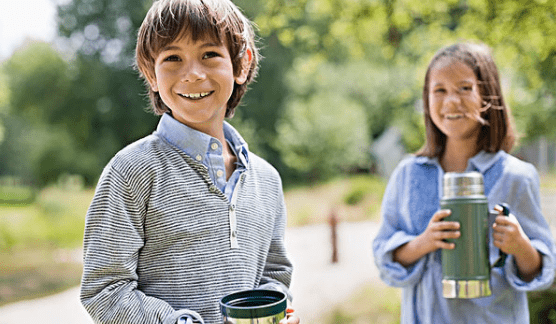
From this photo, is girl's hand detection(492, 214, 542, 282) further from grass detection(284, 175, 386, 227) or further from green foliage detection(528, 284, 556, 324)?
grass detection(284, 175, 386, 227)

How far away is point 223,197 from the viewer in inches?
43.9

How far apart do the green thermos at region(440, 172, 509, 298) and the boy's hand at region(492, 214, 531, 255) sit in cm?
7

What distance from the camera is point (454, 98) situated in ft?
4.96

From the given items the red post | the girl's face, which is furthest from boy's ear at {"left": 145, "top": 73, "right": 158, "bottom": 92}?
the red post

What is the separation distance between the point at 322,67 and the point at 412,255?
1430cm

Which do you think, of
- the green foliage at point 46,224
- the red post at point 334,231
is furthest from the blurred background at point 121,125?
the red post at point 334,231

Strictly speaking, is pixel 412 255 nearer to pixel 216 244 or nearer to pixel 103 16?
pixel 216 244

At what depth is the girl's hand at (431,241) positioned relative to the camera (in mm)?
1283

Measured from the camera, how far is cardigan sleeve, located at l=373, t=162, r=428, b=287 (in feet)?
5.03

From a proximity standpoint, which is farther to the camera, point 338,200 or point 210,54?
point 338,200

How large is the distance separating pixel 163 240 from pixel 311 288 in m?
4.95

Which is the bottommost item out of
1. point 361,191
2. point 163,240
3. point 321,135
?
point 163,240

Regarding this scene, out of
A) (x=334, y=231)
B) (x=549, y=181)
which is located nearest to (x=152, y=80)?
(x=334, y=231)

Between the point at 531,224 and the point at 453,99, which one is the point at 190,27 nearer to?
the point at 453,99
